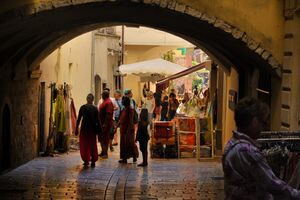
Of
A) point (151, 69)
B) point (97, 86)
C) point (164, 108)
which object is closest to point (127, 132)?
point (164, 108)

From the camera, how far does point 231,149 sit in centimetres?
555

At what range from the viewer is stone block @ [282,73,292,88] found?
1259 centimetres

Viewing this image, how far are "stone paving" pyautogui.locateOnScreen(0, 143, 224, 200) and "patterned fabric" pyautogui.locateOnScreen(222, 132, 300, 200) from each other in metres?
7.83

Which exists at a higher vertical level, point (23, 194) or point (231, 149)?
point (231, 149)

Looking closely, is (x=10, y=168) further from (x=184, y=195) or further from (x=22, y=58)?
(x=184, y=195)

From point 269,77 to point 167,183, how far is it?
293 cm

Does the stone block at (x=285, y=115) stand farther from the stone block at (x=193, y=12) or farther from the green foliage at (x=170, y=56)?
the green foliage at (x=170, y=56)

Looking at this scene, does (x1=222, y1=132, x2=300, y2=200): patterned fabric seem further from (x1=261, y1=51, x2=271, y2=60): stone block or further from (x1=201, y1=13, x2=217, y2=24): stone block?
(x1=261, y1=51, x2=271, y2=60): stone block

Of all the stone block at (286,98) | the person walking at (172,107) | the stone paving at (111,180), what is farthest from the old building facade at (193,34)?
the person walking at (172,107)

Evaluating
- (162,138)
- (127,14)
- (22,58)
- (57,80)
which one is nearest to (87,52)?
(57,80)

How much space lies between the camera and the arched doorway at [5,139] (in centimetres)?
1631

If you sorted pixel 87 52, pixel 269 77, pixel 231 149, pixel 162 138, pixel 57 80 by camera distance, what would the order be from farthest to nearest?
pixel 87 52, pixel 57 80, pixel 162 138, pixel 269 77, pixel 231 149

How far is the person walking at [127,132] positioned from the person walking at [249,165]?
13.3 metres

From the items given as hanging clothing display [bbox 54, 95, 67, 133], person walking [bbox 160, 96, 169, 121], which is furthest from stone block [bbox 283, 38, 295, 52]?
person walking [bbox 160, 96, 169, 121]
